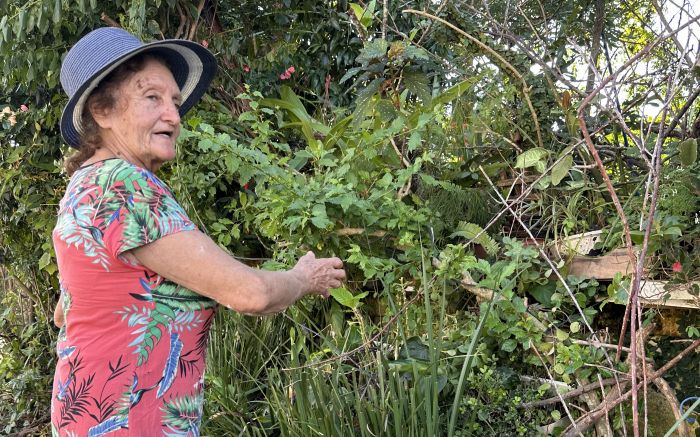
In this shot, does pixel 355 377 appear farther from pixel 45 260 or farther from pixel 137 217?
pixel 45 260

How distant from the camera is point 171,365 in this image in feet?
5.86

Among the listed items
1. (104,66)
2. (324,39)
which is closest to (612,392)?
(104,66)

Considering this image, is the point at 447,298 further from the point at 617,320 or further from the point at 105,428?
the point at 105,428

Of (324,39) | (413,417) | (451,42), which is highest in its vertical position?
(451,42)

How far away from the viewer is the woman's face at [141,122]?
6.03ft

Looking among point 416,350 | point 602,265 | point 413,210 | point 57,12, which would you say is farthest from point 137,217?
point 57,12

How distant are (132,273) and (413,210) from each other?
1.64 metres

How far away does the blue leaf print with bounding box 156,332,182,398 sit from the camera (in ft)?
5.82

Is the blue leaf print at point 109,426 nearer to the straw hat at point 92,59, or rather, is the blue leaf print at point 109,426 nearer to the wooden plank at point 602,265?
the straw hat at point 92,59

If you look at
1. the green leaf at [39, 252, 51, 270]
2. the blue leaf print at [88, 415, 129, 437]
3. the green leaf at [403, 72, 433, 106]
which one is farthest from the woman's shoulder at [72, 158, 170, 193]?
the green leaf at [39, 252, 51, 270]

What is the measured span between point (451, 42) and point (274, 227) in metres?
→ 1.44

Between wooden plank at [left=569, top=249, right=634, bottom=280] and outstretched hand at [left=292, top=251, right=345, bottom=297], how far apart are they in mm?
1328

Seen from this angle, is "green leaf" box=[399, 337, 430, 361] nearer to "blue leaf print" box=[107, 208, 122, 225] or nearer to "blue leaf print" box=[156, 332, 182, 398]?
"blue leaf print" box=[156, 332, 182, 398]

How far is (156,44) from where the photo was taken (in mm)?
1889
